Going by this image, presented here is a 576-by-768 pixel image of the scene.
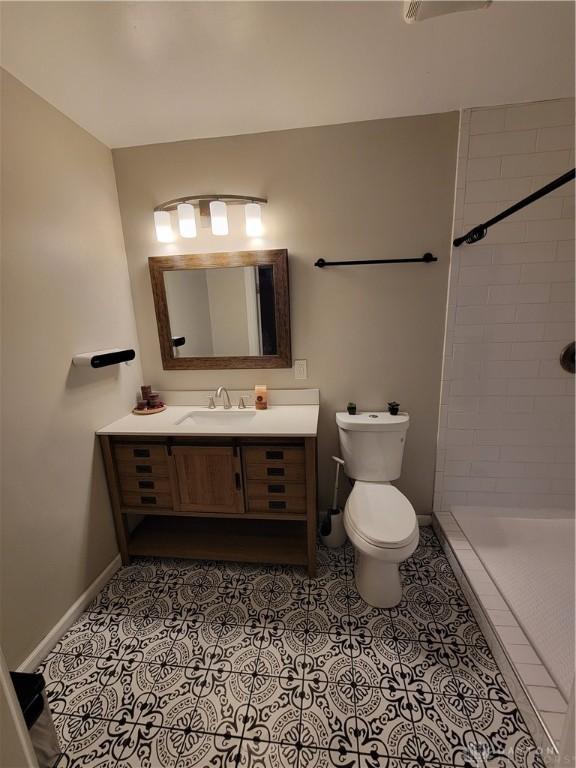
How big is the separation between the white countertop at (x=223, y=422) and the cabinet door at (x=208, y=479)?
4.2 inches

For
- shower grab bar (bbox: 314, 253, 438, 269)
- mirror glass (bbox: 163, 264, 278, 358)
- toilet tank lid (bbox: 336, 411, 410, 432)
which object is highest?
shower grab bar (bbox: 314, 253, 438, 269)

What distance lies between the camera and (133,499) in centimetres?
174

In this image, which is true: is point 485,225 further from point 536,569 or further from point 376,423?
point 536,569

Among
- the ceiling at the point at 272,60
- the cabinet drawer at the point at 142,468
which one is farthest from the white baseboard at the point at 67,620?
the ceiling at the point at 272,60

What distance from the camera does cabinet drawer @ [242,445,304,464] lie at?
5.15 feet

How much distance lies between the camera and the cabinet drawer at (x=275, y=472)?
5.21ft

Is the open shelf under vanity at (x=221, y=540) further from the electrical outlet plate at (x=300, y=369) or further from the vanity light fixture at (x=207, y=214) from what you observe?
the vanity light fixture at (x=207, y=214)

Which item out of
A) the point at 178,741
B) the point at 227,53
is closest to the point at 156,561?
the point at 178,741

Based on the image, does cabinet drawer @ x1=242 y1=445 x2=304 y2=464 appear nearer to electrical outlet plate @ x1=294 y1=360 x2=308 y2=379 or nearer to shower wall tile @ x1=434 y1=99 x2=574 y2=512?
electrical outlet plate @ x1=294 y1=360 x2=308 y2=379

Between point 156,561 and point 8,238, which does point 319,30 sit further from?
point 156,561

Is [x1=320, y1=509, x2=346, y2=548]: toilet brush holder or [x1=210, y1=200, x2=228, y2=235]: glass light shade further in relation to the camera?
[x1=320, y1=509, x2=346, y2=548]: toilet brush holder

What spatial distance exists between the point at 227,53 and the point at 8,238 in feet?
3.63

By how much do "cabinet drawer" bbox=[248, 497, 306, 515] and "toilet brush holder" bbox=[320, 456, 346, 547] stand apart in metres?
0.35

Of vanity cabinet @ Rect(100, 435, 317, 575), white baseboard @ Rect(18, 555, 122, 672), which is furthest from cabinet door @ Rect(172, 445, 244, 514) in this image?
white baseboard @ Rect(18, 555, 122, 672)
